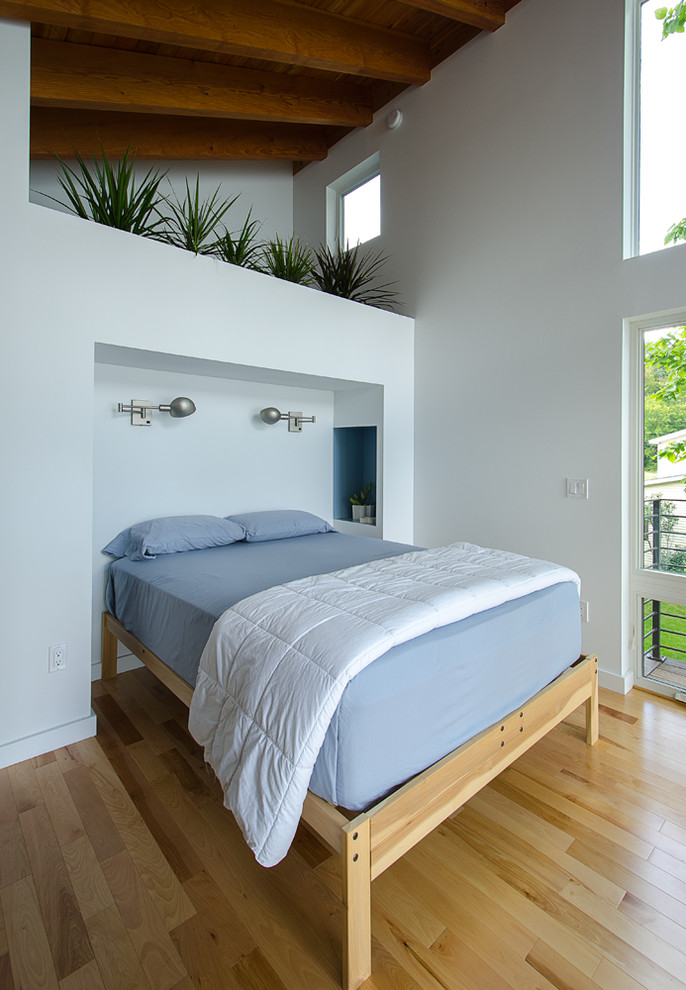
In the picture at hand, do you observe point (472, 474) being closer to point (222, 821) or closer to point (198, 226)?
point (198, 226)

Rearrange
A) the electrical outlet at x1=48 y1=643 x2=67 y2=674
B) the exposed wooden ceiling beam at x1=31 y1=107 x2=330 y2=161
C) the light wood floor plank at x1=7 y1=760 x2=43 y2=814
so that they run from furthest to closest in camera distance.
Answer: the exposed wooden ceiling beam at x1=31 y1=107 x2=330 y2=161, the electrical outlet at x1=48 y1=643 x2=67 y2=674, the light wood floor plank at x1=7 y1=760 x2=43 y2=814

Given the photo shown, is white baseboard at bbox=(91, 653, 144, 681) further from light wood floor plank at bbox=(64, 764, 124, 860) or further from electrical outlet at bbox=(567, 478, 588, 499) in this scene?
electrical outlet at bbox=(567, 478, 588, 499)

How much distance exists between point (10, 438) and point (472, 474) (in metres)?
2.64

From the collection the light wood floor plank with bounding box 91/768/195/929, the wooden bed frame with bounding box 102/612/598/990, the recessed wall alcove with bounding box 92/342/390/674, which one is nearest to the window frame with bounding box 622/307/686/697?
the wooden bed frame with bounding box 102/612/598/990

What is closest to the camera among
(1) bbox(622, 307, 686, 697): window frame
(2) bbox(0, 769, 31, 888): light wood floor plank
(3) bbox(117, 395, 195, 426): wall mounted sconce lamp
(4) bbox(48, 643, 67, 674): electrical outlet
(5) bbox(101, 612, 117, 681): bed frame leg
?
(2) bbox(0, 769, 31, 888): light wood floor plank

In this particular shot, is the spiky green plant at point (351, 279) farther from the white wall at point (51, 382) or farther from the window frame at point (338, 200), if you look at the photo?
the white wall at point (51, 382)

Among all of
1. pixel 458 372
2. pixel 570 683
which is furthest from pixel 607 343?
pixel 570 683

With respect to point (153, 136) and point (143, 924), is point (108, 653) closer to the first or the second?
point (143, 924)

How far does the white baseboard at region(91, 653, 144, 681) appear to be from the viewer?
111 inches

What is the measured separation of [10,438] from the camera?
2047mm

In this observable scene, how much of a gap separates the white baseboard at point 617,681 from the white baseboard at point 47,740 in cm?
258

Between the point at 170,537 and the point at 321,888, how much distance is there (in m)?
1.81

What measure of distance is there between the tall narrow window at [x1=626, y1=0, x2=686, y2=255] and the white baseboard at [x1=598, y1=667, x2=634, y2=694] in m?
2.22

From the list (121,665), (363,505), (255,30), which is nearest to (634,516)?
(363,505)
